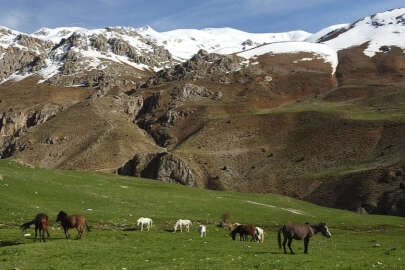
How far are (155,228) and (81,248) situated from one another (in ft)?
48.0

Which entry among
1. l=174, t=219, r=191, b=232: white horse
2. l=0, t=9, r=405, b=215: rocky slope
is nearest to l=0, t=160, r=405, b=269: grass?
l=174, t=219, r=191, b=232: white horse

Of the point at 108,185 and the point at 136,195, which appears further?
the point at 108,185

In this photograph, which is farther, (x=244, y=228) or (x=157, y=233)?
(x=157, y=233)

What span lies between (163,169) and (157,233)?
8507 cm

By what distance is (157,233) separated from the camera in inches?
1444

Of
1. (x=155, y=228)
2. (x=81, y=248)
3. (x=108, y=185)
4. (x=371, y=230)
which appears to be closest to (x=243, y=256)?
(x=81, y=248)

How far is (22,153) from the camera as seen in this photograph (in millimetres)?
160375

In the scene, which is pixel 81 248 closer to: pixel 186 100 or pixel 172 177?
pixel 172 177

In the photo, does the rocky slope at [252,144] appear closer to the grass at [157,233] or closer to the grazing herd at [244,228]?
the grass at [157,233]

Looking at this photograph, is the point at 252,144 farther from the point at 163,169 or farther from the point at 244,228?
the point at 244,228

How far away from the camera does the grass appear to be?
22688 mm

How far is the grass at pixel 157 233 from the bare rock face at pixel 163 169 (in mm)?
41521

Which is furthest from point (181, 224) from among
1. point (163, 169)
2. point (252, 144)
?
point (252, 144)

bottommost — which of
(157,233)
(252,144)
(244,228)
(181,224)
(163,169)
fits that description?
(157,233)
